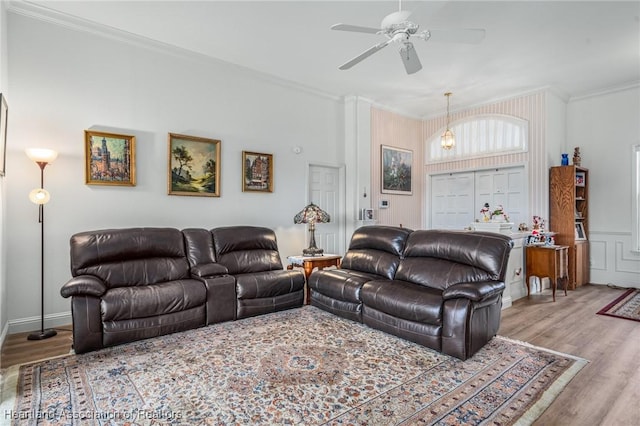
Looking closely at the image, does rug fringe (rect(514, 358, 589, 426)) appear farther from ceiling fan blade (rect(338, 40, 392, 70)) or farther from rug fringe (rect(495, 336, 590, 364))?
ceiling fan blade (rect(338, 40, 392, 70))

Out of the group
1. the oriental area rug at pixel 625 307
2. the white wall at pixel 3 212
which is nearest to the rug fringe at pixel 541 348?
the oriental area rug at pixel 625 307

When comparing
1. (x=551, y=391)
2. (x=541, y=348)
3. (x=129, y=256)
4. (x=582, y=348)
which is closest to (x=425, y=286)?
(x=541, y=348)

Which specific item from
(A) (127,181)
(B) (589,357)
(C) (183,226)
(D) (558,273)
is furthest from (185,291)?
(D) (558,273)

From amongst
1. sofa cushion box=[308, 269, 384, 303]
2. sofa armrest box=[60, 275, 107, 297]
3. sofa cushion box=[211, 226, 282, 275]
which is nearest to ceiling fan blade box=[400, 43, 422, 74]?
sofa cushion box=[308, 269, 384, 303]

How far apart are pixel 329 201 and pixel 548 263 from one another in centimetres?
341

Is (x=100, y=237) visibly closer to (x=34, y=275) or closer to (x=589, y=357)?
(x=34, y=275)

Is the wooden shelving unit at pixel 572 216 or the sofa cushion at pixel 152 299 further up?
the wooden shelving unit at pixel 572 216

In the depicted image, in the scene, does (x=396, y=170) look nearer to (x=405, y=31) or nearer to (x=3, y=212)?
(x=405, y=31)

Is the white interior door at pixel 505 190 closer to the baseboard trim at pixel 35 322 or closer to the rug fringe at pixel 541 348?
the rug fringe at pixel 541 348

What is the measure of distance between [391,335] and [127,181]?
3.43m

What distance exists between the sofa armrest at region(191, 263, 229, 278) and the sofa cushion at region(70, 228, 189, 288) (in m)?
0.12

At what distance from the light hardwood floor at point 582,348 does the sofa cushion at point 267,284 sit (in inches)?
63.5

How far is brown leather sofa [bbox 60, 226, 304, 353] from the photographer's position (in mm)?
2895

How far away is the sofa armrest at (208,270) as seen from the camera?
362cm
